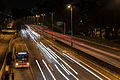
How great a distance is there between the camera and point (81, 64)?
27.2 metres

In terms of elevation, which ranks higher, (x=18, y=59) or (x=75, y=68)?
(x=18, y=59)

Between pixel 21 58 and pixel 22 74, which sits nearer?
pixel 22 74

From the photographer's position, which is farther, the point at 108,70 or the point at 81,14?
the point at 81,14

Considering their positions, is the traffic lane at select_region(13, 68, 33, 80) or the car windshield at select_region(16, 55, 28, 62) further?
the car windshield at select_region(16, 55, 28, 62)

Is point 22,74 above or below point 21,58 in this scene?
below

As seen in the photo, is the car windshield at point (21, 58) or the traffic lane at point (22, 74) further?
the car windshield at point (21, 58)

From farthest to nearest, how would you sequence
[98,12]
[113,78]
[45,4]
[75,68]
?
[45,4], [98,12], [75,68], [113,78]

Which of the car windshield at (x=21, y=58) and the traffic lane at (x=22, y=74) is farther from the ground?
the car windshield at (x=21, y=58)

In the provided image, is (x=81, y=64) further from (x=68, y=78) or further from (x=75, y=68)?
(x=68, y=78)

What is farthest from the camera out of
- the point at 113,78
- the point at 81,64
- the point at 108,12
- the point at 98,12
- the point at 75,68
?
the point at 98,12

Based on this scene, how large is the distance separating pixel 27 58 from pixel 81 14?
63.0 m

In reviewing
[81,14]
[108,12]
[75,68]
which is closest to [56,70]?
[75,68]

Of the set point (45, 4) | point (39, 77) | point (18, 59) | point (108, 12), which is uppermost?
point (45, 4)

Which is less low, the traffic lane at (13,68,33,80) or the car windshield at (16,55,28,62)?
the car windshield at (16,55,28,62)
